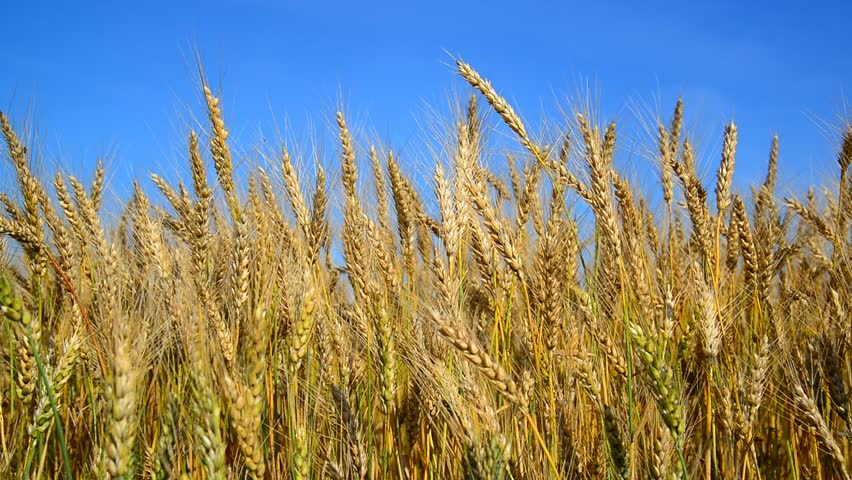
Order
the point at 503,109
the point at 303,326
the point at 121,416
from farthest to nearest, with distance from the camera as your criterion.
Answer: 1. the point at 503,109
2. the point at 303,326
3. the point at 121,416

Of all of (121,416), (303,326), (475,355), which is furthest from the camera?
(303,326)

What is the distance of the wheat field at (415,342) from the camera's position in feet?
5.81

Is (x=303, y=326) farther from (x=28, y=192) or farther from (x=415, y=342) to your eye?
(x=28, y=192)

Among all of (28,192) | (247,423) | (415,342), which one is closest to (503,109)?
(415,342)

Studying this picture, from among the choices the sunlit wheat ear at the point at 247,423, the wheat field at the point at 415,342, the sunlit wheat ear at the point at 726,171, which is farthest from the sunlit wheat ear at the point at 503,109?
the sunlit wheat ear at the point at 247,423

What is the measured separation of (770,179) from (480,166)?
2.66 metres

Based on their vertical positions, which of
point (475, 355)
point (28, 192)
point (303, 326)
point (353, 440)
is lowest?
point (353, 440)

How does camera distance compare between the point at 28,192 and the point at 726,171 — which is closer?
the point at 28,192

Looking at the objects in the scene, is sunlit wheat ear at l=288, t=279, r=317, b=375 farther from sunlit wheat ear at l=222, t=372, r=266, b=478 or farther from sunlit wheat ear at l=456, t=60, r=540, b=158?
sunlit wheat ear at l=456, t=60, r=540, b=158

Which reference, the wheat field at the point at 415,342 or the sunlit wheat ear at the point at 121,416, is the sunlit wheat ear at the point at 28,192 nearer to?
the wheat field at the point at 415,342

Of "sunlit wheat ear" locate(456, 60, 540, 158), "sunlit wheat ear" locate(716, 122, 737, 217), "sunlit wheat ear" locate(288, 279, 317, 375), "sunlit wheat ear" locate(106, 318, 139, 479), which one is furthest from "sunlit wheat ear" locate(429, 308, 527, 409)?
"sunlit wheat ear" locate(716, 122, 737, 217)

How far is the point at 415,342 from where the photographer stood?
7.30 ft

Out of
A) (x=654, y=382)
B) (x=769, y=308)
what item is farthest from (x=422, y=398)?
(x=769, y=308)

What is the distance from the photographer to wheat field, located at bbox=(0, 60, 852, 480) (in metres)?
1.77
